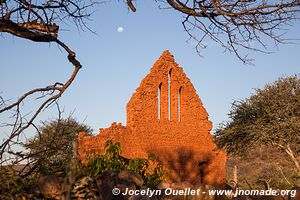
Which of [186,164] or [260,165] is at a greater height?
[260,165]

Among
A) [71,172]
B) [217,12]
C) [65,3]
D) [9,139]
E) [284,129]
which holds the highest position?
[284,129]

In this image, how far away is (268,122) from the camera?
71.1 feet

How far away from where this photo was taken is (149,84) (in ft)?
65.5

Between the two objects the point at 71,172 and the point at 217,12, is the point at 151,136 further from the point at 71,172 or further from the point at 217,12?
the point at 71,172

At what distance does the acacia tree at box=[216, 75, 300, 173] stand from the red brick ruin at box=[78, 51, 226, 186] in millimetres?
1738

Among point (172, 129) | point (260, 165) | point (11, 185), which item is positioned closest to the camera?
point (11, 185)

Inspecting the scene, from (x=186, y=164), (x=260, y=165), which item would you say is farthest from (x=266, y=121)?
(x=260, y=165)

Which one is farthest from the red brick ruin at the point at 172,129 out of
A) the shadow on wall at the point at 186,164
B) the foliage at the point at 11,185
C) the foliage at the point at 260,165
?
the foliage at the point at 11,185

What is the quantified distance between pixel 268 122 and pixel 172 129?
5.20m

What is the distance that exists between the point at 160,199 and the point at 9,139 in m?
2.29

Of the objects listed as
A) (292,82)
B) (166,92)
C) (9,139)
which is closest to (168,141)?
(166,92)

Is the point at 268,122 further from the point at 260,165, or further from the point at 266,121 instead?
the point at 260,165

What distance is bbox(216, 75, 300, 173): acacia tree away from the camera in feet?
68.1

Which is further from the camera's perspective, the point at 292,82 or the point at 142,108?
the point at 292,82
